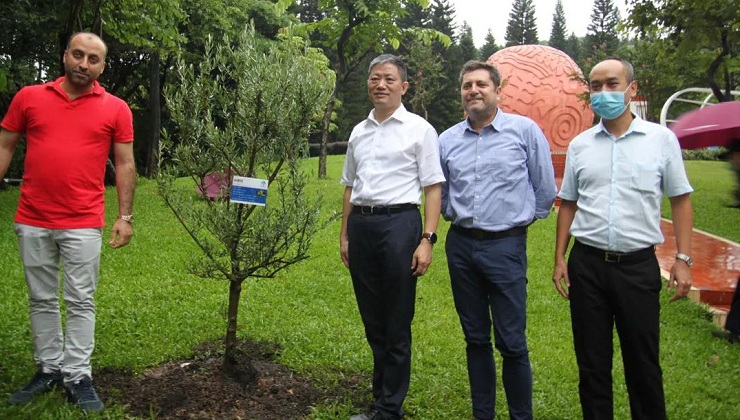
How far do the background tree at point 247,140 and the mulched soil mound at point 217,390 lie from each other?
597 millimetres

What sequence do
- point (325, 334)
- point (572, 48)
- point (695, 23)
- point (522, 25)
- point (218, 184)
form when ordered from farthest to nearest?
point (572, 48) < point (522, 25) < point (695, 23) < point (325, 334) < point (218, 184)

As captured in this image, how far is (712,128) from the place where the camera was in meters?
3.74

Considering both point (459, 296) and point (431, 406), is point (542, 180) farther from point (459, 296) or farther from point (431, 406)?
point (431, 406)

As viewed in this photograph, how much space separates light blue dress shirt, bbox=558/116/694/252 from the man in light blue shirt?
0.35 meters

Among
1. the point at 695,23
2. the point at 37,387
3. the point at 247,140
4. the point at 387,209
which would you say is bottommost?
the point at 37,387

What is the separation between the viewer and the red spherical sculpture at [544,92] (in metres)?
17.1

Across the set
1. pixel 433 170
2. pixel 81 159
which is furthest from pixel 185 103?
pixel 433 170

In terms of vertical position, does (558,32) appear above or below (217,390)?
above

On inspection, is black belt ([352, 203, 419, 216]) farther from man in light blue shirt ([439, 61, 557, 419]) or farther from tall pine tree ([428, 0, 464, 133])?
tall pine tree ([428, 0, 464, 133])

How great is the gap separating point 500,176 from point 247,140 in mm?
1578

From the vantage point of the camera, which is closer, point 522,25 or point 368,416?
point 368,416

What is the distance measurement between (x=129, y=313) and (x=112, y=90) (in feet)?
60.3

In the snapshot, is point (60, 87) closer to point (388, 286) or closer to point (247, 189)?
point (247, 189)

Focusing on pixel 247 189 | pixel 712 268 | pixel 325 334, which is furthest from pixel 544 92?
pixel 247 189
